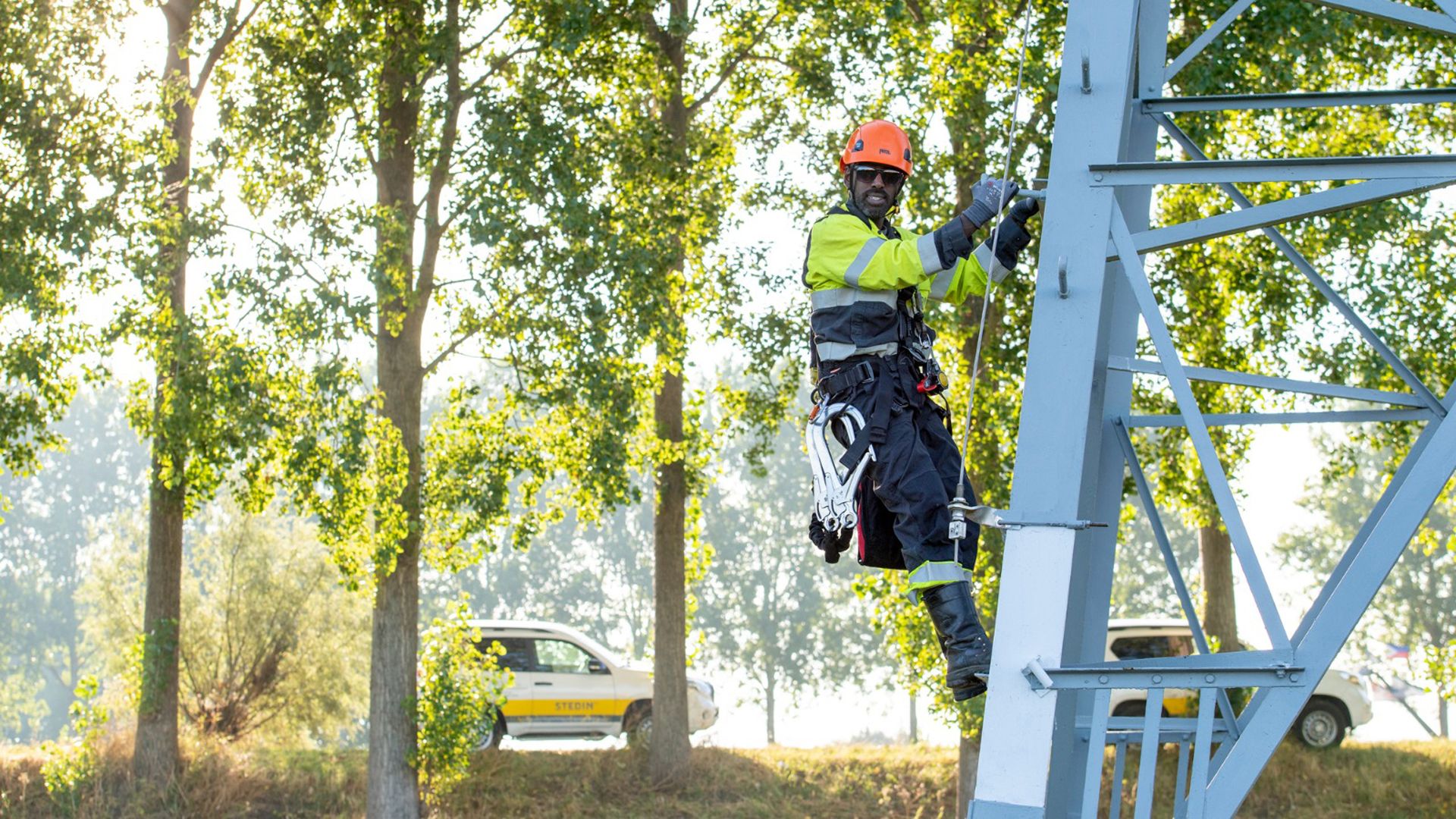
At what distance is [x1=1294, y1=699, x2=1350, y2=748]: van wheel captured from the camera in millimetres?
18719

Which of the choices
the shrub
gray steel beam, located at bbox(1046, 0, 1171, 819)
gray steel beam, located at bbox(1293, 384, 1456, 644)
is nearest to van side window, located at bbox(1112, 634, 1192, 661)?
the shrub

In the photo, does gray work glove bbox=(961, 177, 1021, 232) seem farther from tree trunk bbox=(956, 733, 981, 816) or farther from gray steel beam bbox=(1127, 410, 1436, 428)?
tree trunk bbox=(956, 733, 981, 816)

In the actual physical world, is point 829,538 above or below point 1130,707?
above

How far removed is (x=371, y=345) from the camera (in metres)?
15.7

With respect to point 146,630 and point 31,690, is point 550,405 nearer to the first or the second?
point 146,630

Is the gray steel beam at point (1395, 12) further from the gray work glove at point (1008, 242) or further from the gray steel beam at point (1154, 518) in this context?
the gray steel beam at point (1154, 518)

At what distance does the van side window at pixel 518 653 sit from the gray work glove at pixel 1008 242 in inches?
687

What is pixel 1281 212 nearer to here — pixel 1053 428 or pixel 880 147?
pixel 1053 428

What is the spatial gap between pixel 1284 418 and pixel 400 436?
10253 mm

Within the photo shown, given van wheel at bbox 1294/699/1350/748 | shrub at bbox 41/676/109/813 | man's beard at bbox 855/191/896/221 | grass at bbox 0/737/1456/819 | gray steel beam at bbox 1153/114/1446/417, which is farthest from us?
van wheel at bbox 1294/699/1350/748

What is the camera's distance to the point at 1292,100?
5.34 m

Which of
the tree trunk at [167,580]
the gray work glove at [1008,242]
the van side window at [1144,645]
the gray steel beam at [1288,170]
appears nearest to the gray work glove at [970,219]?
the gray work glove at [1008,242]

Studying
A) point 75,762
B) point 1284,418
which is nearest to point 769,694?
point 75,762

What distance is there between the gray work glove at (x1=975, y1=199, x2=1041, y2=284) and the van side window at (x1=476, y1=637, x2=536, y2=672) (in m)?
17.4
